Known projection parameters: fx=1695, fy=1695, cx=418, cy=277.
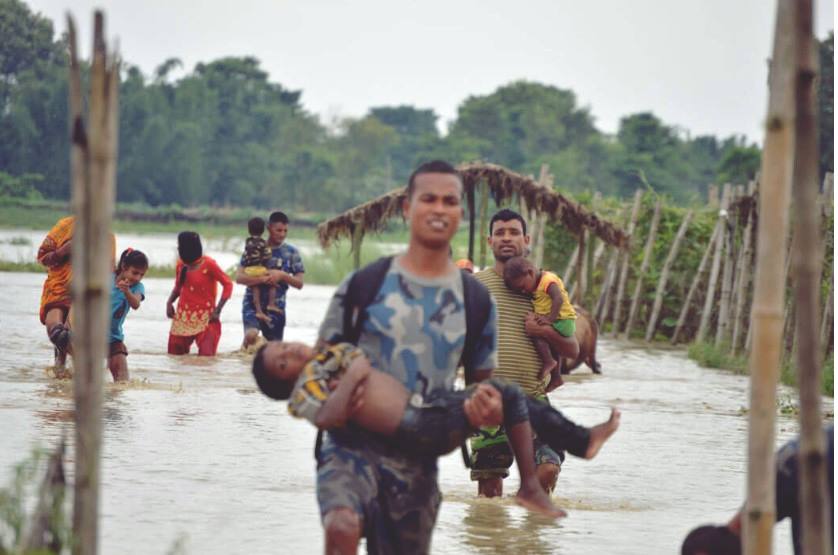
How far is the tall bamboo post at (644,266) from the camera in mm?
22719

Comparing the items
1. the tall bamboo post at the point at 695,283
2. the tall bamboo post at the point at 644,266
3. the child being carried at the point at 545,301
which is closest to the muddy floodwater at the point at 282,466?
the child being carried at the point at 545,301

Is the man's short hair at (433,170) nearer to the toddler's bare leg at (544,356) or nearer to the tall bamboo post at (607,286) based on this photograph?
the toddler's bare leg at (544,356)

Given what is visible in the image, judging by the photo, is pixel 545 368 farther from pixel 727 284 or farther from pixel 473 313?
pixel 727 284

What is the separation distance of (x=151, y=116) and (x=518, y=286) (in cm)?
8964

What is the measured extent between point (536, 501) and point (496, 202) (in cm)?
1226

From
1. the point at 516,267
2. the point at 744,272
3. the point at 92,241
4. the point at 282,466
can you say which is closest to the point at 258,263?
the point at 744,272

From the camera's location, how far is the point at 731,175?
6988cm

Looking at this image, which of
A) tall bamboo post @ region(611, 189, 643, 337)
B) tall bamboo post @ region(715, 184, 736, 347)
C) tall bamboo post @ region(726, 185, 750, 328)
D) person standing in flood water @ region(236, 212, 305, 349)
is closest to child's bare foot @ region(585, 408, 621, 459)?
person standing in flood water @ region(236, 212, 305, 349)

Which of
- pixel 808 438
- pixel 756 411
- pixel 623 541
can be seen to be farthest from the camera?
pixel 623 541

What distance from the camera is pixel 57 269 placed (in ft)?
43.6

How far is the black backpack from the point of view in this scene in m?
5.52

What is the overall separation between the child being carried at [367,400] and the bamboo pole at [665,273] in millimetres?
16958

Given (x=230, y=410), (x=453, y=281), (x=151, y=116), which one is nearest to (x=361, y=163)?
(x=151, y=116)

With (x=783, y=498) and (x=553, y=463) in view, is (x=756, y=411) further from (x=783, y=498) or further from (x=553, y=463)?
(x=553, y=463)
